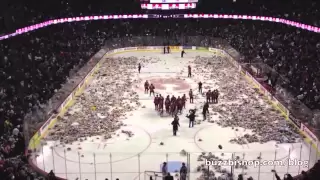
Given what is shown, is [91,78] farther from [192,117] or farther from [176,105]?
[192,117]

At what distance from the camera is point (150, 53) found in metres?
42.4

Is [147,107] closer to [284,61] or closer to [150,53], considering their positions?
[284,61]

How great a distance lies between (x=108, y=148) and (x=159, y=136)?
2734 mm

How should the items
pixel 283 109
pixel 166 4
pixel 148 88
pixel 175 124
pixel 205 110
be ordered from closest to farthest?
pixel 175 124
pixel 205 110
pixel 283 109
pixel 148 88
pixel 166 4

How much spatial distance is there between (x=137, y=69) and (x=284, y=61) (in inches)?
468

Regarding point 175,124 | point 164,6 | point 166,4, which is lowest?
point 175,124

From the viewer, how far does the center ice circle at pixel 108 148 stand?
16.8 m

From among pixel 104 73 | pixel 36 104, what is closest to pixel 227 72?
pixel 104 73

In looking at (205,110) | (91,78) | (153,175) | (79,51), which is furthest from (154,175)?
(79,51)

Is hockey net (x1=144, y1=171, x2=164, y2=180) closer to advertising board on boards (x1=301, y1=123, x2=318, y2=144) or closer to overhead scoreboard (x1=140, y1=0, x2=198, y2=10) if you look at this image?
advertising board on boards (x1=301, y1=123, x2=318, y2=144)

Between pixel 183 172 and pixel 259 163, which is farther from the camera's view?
pixel 259 163

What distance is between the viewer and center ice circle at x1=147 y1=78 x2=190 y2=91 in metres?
28.7

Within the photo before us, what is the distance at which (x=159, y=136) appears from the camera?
65.2 feet

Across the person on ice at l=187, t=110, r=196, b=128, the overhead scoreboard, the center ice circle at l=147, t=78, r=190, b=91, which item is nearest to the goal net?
the person on ice at l=187, t=110, r=196, b=128
